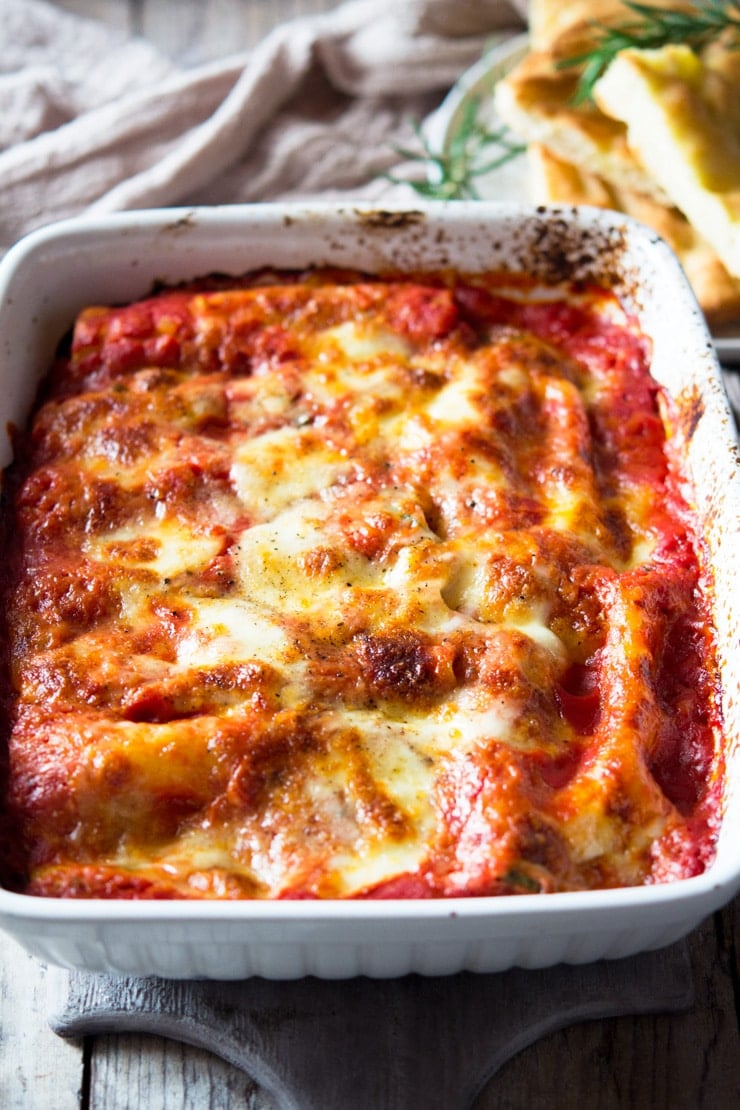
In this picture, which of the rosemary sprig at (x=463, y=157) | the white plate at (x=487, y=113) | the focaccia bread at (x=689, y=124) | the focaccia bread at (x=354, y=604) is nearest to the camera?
the focaccia bread at (x=354, y=604)

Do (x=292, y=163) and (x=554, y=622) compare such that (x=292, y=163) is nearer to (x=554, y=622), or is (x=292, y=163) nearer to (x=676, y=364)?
(x=676, y=364)

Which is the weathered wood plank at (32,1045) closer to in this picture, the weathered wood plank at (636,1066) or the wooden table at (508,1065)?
the wooden table at (508,1065)

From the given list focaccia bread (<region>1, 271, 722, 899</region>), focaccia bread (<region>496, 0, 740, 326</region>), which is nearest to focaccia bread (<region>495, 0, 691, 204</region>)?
focaccia bread (<region>496, 0, 740, 326</region>)

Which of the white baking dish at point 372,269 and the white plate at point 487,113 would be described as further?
the white plate at point 487,113

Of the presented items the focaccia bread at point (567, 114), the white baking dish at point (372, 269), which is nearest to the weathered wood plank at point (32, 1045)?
the white baking dish at point (372, 269)

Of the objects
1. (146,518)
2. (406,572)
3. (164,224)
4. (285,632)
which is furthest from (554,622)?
(164,224)

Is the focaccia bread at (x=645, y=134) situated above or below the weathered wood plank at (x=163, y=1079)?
above

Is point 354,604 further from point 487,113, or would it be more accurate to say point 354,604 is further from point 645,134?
point 487,113
